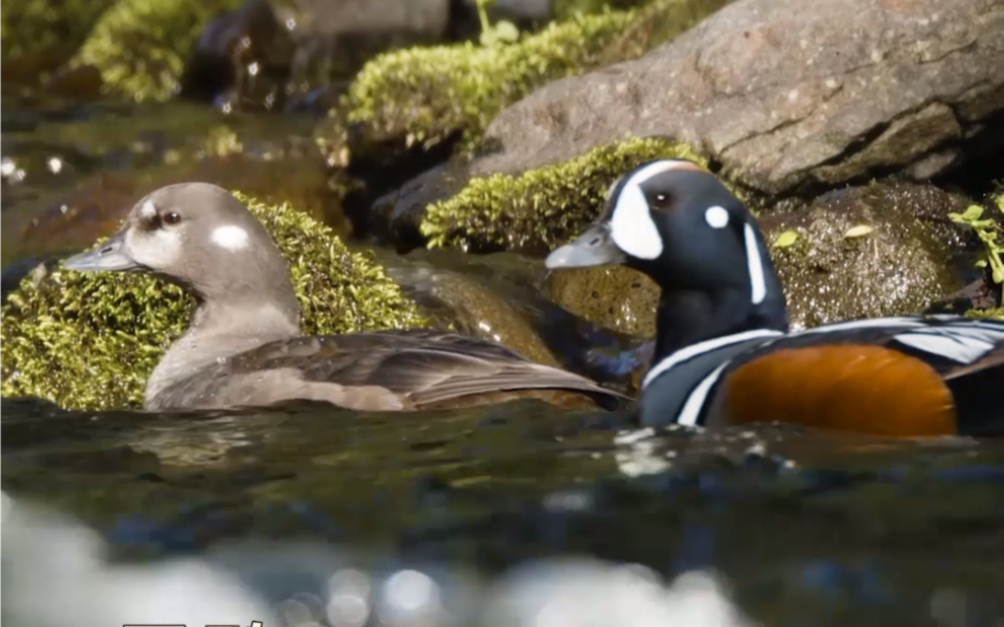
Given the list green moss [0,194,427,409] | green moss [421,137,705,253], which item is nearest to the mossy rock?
green moss [421,137,705,253]

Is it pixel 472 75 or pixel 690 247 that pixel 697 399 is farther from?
pixel 472 75

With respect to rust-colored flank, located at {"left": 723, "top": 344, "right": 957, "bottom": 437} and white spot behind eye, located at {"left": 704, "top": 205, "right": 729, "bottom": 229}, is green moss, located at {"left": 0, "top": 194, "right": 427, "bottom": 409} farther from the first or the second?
rust-colored flank, located at {"left": 723, "top": 344, "right": 957, "bottom": 437}

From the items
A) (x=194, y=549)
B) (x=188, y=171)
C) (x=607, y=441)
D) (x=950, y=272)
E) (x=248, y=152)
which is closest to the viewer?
(x=194, y=549)

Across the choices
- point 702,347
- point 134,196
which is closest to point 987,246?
point 702,347

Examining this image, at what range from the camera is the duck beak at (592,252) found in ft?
15.9

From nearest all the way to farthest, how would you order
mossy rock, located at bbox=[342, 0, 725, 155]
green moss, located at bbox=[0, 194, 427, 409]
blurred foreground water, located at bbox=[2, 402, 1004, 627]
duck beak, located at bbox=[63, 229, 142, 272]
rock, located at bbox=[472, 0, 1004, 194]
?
blurred foreground water, located at bbox=[2, 402, 1004, 627] < duck beak, located at bbox=[63, 229, 142, 272] < green moss, located at bbox=[0, 194, 427, 409] < rock, located at bbox=[472, 0, 1004, 194] < mossy rock, located at bbox=[342, 0, 725, 155]

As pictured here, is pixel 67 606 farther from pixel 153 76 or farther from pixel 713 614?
pixel 153 76

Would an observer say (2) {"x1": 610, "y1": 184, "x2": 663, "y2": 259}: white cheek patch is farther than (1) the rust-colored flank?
Yes

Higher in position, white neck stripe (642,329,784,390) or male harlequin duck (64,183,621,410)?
male harlequin duck (64,183,621,410)

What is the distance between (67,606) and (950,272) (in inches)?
196

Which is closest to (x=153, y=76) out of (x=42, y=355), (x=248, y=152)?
(x=248, y=152)

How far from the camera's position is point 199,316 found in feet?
20.9

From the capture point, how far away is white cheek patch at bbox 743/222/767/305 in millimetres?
4859

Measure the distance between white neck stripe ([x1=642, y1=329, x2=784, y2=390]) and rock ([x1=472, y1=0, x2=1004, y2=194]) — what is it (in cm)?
343
